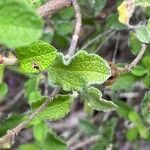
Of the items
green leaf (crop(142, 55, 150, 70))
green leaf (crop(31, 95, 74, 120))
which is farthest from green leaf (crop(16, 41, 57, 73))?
green leaf (crop(142, 55, 150, 70))

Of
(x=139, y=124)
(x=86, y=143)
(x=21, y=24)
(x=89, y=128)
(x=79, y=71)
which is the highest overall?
(x=21, y=24)

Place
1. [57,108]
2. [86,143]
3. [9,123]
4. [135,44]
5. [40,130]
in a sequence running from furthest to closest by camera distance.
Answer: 1. [86,143]
2. [40,130]
3. [135,44]
4. [9,123]
5. [57,108]

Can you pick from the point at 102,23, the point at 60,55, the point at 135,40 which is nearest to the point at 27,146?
the point at 102,23

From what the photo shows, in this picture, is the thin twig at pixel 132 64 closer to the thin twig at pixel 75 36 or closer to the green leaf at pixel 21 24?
the thin twig at pixel 75 36

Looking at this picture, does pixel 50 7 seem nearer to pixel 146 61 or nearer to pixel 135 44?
pixel 135 44

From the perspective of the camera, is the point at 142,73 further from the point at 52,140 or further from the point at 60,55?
the point at 60,55

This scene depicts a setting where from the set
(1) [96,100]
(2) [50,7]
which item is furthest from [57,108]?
(2) [50,7]
